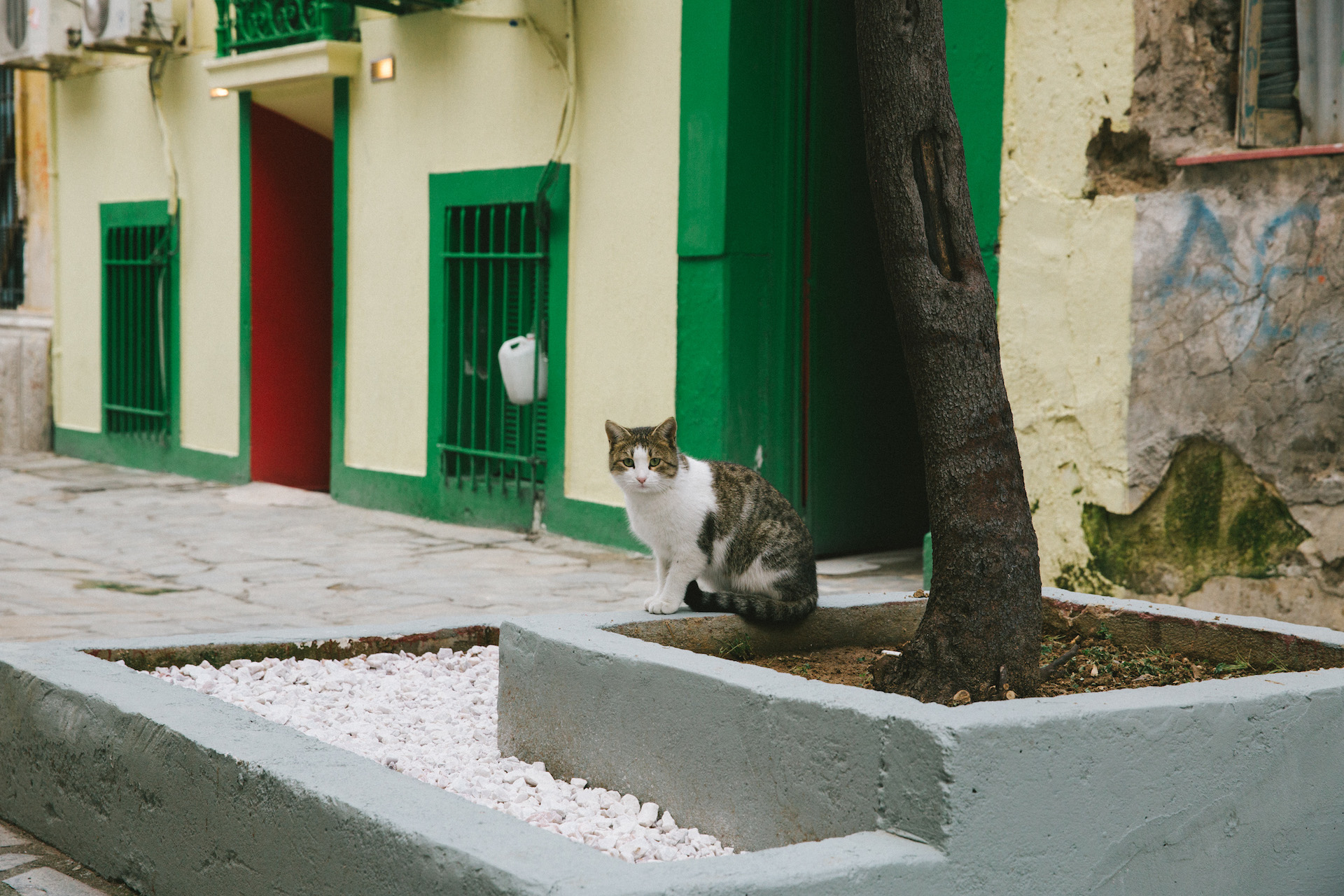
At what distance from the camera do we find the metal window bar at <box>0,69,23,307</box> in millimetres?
13523

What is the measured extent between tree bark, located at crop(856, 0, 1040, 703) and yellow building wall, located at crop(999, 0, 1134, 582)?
2968 millimetres

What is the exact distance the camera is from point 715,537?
12.6ft

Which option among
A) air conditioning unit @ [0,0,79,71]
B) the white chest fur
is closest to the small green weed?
the white chest fur

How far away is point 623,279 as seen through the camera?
780 cm

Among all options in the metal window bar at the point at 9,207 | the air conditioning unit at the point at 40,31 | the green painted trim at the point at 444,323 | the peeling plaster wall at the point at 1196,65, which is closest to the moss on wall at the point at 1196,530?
the peeling plaster wall at the point at 1196,65

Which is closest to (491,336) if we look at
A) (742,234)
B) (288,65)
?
(742,234)

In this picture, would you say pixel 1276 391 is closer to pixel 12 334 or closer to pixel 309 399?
pixel 309 399

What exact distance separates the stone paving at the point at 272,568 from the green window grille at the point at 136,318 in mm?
1784

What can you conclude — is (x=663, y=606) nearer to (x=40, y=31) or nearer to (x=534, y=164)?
(x=534, y=164)

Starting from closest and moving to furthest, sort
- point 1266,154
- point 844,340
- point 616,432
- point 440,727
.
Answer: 1. point 440,727
2. point 616,432
3. point 1266,154
4. point 844,340

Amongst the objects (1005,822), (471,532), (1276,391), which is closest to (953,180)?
(1005,822)

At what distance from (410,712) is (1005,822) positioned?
1998mm

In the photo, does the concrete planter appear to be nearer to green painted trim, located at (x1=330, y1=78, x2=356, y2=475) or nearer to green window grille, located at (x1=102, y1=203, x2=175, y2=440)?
green painted trim, located at (x1=330, y1=78, x2=356, y2=475)

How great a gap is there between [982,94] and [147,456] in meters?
8.24
